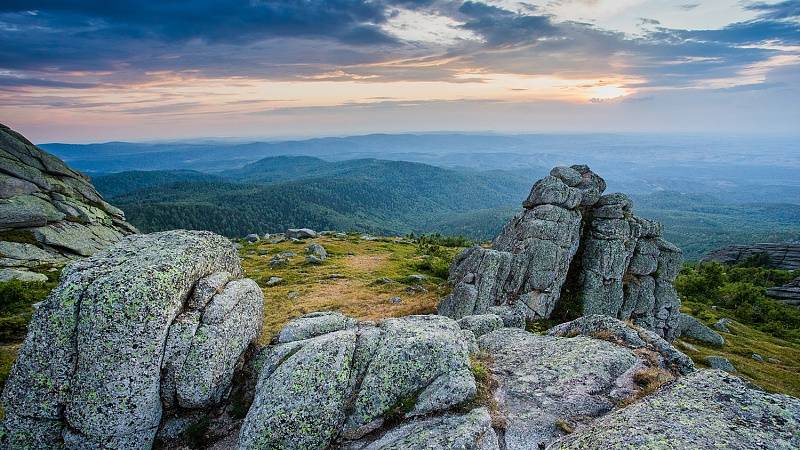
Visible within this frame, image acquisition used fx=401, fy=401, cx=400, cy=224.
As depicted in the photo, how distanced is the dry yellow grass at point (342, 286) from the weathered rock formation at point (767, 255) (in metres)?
118

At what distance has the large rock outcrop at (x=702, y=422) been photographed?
1064cm

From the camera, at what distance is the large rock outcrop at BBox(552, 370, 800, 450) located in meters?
10.6

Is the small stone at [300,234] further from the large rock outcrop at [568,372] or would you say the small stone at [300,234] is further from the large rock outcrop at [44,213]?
the large rock outcrop at [568,372]

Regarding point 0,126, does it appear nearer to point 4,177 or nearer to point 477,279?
point 4,177

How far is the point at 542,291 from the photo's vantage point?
39.3 metres

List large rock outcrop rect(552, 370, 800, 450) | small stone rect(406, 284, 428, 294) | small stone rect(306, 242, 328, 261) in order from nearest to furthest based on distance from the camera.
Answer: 1. large rock outcrop rect(552, 370, 800, 450)
2. small stone rect(406, 284, 428, 294)
3. small stone rect(306, 242, 328, 261)

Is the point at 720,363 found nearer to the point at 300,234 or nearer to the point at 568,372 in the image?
the point at 568,372

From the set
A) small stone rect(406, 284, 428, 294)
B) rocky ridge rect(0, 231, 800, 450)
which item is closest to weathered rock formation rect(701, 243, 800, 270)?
small stone rect(406, 284, 428, 294)

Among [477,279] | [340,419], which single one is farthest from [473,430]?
[477,279]

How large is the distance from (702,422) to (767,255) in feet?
502

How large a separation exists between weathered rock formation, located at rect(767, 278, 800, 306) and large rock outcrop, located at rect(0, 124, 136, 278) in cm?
12185

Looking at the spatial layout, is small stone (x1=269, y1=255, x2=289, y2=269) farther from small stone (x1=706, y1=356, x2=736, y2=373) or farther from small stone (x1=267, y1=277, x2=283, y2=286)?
small stone (x1=706, y1=356, x2=736, y2=373)

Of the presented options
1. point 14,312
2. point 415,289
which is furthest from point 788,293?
point 14,312

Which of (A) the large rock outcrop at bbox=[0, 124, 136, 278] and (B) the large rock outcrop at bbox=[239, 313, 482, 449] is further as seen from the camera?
(A) the large rock outcrop at bbox=[0, 124, 136, 278]
